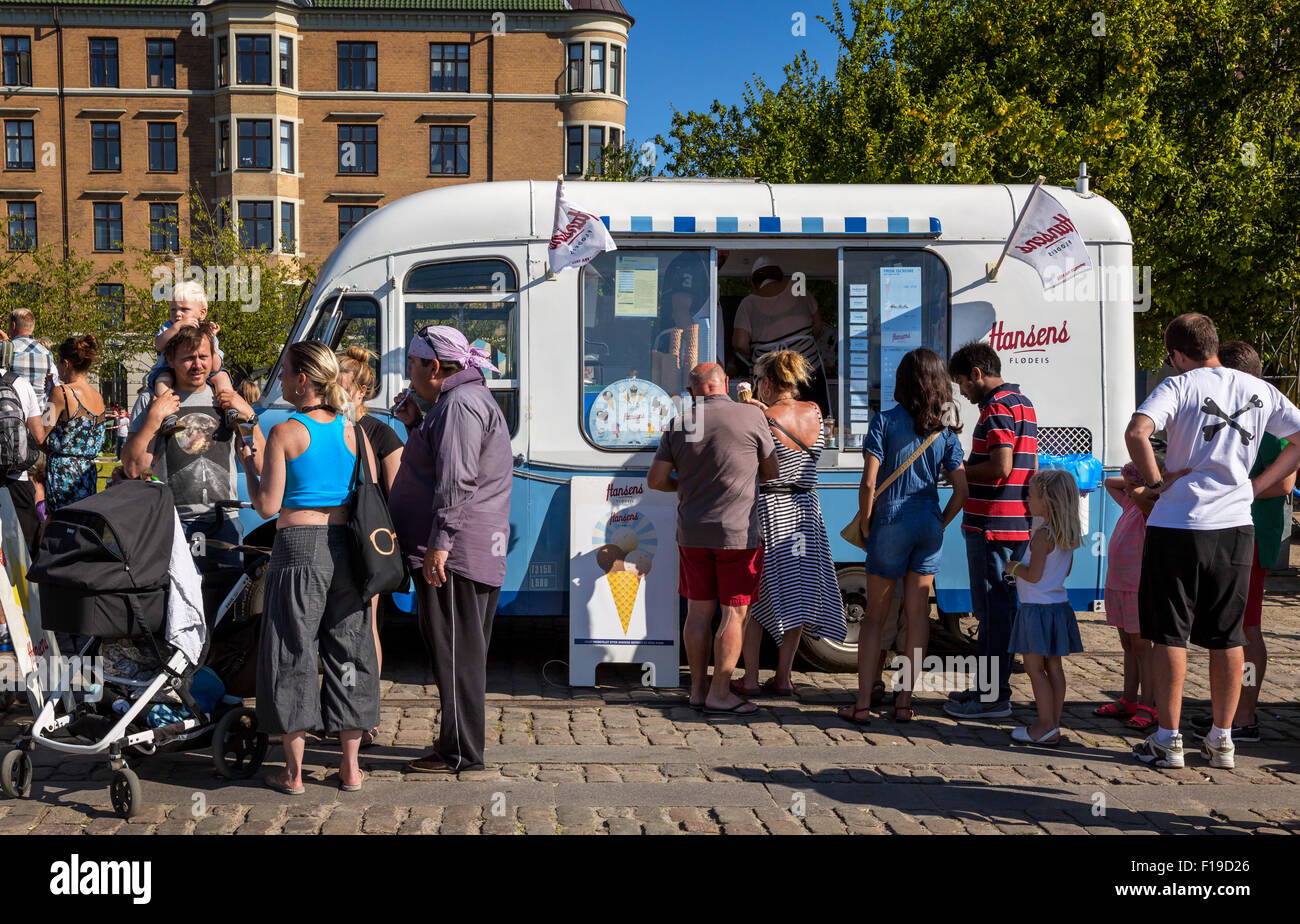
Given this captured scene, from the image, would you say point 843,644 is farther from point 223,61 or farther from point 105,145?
point 105,145

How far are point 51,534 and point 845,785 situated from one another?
3.56 m

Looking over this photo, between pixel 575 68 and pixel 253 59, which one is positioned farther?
pixel 575 68

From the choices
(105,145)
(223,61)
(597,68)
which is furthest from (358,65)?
Answer: (105,145)

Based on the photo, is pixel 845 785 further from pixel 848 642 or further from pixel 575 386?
pixel 575 386

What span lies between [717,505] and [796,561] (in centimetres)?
72

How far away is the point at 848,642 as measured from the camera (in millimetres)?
7656

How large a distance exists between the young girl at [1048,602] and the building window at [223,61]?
47454 mm

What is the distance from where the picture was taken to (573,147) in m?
48.3

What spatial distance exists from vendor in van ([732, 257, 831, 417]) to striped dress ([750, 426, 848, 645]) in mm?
1283

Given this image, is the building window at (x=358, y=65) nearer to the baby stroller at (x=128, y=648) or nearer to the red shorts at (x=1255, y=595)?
the baby stroller at (x=128, y=648)

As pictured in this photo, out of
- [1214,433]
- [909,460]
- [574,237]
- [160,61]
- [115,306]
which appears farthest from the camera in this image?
[160,61]

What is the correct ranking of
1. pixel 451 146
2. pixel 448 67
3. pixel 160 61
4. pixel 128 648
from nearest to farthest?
1. pixel 128 648
2. pixel 160 61
3. pixel 451 146
4. pixel 448 67

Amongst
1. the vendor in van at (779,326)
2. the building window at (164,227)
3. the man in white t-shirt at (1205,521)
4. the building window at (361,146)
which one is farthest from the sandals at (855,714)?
the building window at (361,146)

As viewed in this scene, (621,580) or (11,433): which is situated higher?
(11,433)
